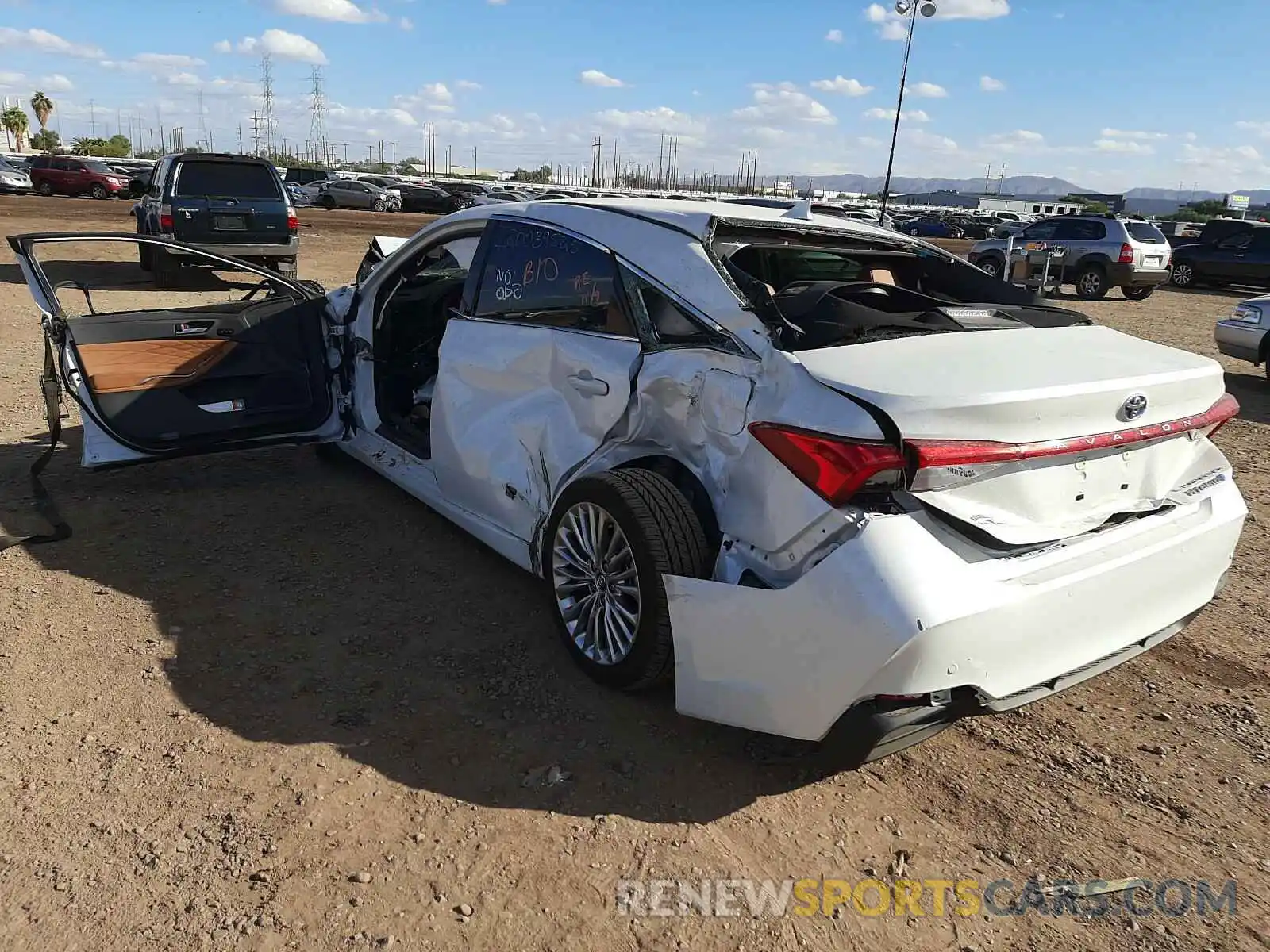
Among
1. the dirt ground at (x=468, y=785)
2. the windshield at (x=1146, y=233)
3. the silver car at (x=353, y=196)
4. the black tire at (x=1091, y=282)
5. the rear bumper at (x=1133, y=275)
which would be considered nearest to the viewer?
the dirt ground at (x=468, y=785)

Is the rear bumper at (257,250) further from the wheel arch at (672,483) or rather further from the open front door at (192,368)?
the wheel arch at (672,483)

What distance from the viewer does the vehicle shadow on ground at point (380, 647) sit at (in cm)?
285

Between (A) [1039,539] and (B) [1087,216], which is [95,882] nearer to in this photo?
(A) [1039,539]

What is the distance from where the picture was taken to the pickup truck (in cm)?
1281

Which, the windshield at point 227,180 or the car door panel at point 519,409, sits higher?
the windshield at point 227,180

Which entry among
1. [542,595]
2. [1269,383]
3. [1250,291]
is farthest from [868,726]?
[1250,291]

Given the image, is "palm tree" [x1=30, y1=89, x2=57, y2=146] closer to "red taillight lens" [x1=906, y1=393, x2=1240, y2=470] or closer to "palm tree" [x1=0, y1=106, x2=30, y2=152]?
"palm tree" [x1=0, y1=106, x2=30, y2=152]

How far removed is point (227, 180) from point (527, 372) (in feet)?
38.7

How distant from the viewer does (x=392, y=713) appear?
312 centimetres

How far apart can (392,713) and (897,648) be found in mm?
1724

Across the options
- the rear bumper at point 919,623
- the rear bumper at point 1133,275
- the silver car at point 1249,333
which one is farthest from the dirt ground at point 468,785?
the rear bumper at point 1133,275

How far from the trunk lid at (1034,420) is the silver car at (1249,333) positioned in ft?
25.4

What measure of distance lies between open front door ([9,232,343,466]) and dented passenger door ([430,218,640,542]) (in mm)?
1241

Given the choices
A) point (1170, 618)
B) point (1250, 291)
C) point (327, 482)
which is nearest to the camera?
point (1170, 618)
